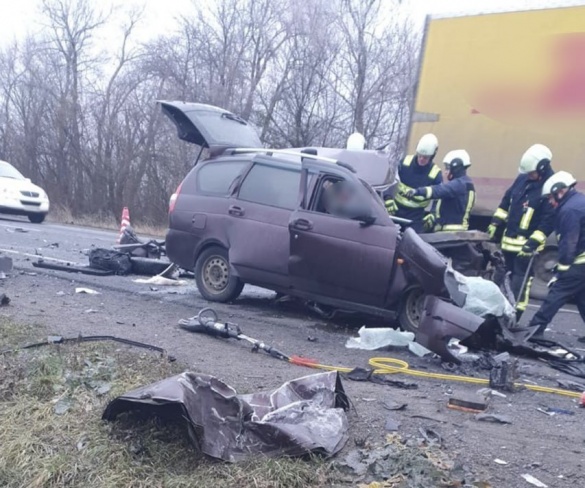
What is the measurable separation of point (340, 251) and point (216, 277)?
5.62 feet

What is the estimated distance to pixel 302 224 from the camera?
772 cm

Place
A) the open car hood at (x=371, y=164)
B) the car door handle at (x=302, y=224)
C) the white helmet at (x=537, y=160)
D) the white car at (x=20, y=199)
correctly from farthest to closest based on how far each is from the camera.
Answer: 1. the white car at (x=20, y=199)
2. the open car hood at (x=371, y=164)
3. the white helmet at (x=537, y=160)
4. the car door handle at (x=302, y=224)

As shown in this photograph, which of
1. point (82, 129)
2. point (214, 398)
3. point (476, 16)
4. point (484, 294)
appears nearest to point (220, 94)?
point (82, 129)

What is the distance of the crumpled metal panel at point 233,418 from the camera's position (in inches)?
153

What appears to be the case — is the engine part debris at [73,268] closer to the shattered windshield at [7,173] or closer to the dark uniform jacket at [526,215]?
the dark uniform jacket at [526,215]

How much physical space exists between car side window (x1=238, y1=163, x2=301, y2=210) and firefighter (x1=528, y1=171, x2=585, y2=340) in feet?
8.85

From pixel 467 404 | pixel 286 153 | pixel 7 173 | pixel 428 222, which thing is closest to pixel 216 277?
pixel 286 153

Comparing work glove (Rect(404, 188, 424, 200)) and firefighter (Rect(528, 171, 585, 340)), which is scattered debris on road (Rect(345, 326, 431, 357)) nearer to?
firefighter (Rect(528, 171, 585, 340))

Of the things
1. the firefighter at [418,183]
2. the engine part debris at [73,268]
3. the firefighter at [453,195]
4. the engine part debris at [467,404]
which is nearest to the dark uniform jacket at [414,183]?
the firefighter at [418,183]

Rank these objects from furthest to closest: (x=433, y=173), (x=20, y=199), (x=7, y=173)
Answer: (x=7, y=173) → (x=20, y=199) → (x=433, y=173)

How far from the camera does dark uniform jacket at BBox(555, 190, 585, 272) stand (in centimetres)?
751

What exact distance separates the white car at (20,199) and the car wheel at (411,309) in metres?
14.8

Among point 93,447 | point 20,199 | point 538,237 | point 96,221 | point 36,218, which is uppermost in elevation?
point 538,237

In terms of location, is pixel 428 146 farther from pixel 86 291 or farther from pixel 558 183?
pixel 86 291
